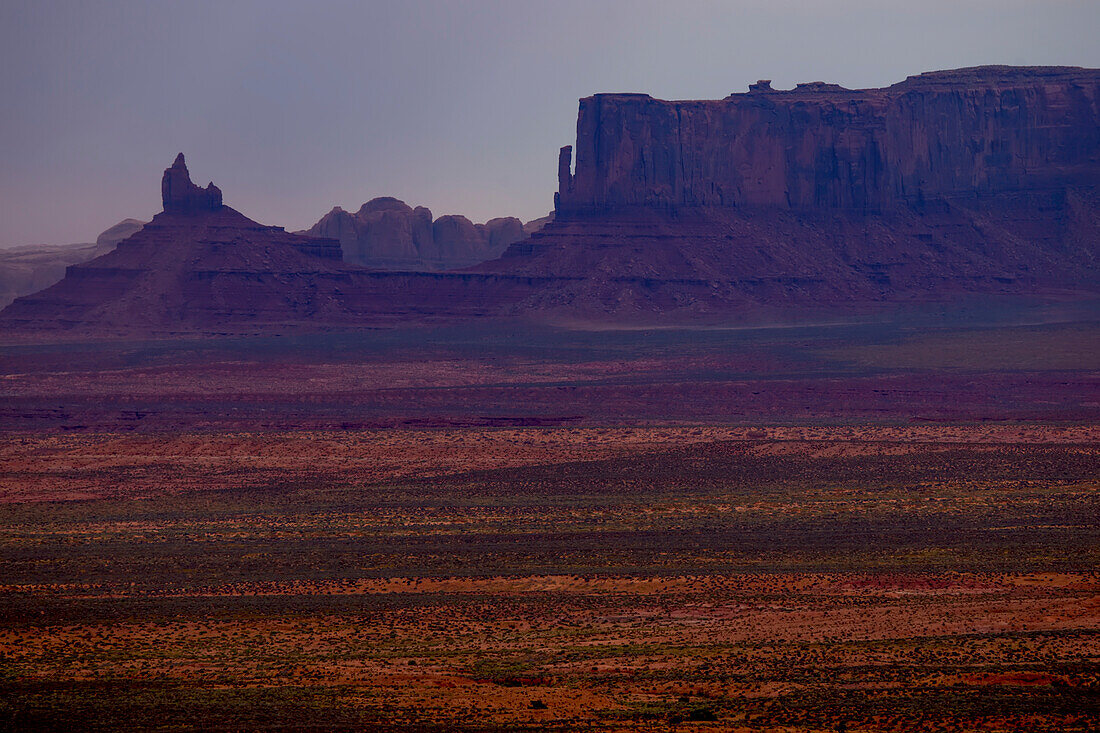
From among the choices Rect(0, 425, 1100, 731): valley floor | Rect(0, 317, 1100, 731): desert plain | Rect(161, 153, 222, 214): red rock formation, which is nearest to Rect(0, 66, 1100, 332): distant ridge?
Rect(161, 153, 222, 214): red rock formation

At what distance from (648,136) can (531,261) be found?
17466 millimetres

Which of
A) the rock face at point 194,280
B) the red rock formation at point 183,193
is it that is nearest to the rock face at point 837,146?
the rock face at point 194,280

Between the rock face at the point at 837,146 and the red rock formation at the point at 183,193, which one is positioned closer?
the red rock formation at the point at 183,193

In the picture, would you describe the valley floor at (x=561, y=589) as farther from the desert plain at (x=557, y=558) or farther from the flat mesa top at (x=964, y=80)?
the flat mesa top at (x=964, y=80)

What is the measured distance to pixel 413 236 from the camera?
185m

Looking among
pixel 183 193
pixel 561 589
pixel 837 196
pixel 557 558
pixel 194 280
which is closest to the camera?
pixel 561 589

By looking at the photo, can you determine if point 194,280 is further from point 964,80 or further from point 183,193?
point 964,80

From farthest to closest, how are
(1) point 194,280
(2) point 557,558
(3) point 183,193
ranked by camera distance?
(3) point 183,193, (1) point 194,280, (2) point 557,558

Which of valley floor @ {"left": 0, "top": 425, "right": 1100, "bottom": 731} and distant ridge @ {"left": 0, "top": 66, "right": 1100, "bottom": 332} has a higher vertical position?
distant ridge @ {"left": 0, "top": 66, "right": 1100, "bottom": 332}

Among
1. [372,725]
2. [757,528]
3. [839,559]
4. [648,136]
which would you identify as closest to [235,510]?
[757,528]

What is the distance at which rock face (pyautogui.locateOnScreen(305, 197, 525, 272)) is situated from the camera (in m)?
183

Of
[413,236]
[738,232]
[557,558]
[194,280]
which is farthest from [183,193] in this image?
[557,558]

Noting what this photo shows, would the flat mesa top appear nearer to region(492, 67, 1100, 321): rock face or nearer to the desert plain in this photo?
region(492, 67, 1100, 321): rock face

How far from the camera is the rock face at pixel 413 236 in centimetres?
18262
